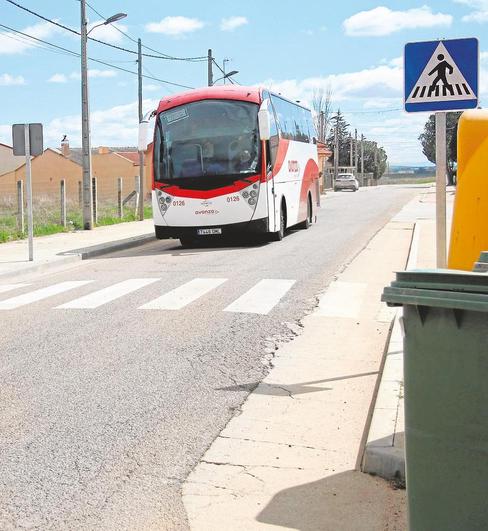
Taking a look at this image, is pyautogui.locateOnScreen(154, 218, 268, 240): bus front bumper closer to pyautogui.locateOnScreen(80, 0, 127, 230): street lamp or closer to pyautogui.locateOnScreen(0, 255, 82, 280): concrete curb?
pyautogui.locateOnScreen(0, 255, 82, 280): concrete curb

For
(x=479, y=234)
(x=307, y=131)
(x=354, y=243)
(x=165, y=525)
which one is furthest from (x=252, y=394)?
(x=307, y=131)

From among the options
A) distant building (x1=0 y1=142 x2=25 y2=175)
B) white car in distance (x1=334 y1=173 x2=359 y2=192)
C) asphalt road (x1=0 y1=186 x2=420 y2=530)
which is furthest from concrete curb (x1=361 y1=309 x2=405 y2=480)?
distant building (x1=0 y1=142 x2=25 y2=175)

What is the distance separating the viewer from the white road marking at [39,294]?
34.5 feet

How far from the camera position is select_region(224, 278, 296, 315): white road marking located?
9.59 m

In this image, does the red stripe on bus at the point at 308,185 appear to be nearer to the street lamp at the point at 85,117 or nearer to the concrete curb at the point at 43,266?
the street lamp at the point at 85,117

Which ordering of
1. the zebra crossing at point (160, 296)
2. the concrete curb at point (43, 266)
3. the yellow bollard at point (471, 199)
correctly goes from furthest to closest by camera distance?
the concrete curb at point (43, 266) → the zebra crossing at point (160, 296) → the yellow bollard at point (471, 199)

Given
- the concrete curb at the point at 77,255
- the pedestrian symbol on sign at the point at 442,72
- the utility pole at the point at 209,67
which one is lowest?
the concrete curb at the point at 77,255

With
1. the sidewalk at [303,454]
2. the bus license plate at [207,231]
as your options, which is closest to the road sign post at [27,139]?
the bus license plate at [207,231]

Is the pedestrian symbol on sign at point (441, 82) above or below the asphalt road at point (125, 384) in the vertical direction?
above

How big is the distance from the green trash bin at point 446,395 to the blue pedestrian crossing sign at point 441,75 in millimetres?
4005

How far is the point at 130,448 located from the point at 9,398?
1509 millimetres

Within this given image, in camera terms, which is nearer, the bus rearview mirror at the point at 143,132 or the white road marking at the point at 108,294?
the white road marking at the point at 108,294

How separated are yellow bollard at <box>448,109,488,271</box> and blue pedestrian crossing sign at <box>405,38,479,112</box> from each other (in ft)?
9.12

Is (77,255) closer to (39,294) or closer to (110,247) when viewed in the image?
(110,247)
